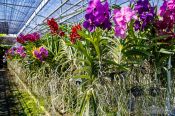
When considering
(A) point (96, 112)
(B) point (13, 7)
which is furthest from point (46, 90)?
(B) point (13, 7)

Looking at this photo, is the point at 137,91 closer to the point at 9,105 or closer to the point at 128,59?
the point at 128,59

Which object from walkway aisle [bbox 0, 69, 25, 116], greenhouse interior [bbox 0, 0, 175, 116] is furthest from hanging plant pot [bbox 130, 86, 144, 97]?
walkway aisle [bbox 0, 69, 25, 116]

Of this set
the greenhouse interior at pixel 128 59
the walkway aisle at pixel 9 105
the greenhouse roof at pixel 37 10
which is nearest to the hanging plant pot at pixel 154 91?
the greenhouse interior at pixel 128 59

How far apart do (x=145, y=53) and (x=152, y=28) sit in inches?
10.0

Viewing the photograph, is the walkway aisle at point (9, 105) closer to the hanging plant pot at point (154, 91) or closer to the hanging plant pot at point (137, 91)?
the hanging plant pot at point (137, 91)

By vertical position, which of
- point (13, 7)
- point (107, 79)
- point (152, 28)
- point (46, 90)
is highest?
point (13, 7)

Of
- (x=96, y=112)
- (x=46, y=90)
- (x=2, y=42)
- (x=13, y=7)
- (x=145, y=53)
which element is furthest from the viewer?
(x=2, y=42)

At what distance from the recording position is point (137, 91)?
266 cm

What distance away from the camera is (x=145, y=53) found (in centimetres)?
239

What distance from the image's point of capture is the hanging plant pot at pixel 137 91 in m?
2.64

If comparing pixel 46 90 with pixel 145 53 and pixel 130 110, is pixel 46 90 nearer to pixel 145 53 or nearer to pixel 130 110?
pixel 130 110

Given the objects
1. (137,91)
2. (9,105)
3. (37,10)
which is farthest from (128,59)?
(37,10)

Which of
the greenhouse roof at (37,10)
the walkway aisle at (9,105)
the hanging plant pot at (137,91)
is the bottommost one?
the walkway aisle at (9,105)

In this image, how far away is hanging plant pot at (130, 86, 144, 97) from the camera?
2.64 meters
